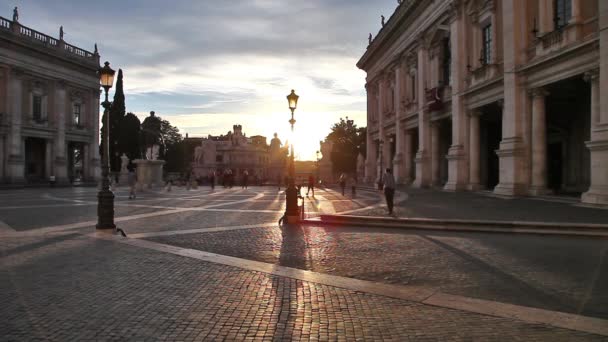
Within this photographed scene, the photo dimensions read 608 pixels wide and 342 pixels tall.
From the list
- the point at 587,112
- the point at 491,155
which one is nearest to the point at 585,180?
the point at 587,112

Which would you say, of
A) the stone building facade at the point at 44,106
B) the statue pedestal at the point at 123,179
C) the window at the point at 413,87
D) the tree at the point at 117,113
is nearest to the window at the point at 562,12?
the window at the point at 413,87

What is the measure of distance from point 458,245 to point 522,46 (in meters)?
14.9

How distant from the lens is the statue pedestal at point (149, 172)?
37.8 meters

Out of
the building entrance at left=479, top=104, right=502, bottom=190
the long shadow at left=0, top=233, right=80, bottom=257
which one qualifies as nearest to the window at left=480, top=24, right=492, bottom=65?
the building entrance at left=479, top=104, right=502, bottom=190

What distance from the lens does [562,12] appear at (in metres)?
19.2

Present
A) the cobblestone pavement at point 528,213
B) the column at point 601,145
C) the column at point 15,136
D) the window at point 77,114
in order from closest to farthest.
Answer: the cobblestone pavement at point 528,213 → the column at point 601,145 → the column at point 15,136 → the window at point 77,114

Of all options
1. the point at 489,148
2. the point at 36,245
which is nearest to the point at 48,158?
the point at 489,148

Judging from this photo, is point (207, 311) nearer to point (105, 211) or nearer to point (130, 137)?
point (105, 211)

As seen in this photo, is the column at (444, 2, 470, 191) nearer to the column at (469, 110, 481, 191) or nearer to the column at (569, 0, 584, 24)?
the column at (469, 110, 481, 191)

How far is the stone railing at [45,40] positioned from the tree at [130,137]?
13244 millimetres

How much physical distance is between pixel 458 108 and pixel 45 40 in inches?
1800

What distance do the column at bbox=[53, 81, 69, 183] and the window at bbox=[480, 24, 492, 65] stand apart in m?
45.3

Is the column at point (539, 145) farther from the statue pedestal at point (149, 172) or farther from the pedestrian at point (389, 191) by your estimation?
the statue pedestal at point (149, 172)

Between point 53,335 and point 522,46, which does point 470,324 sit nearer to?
point 53,335
